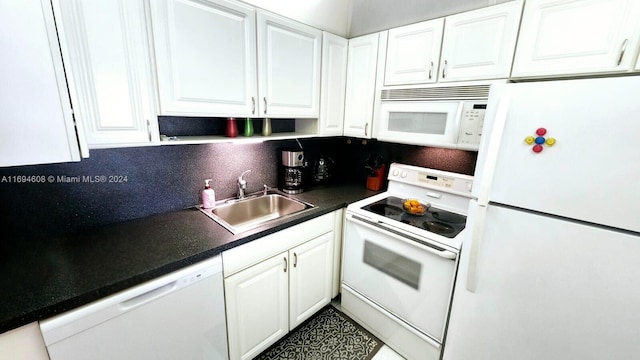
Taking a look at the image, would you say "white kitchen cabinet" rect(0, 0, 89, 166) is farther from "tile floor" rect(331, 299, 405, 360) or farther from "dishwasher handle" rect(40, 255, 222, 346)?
"tile floor" rect(331, 299, 405, 360)

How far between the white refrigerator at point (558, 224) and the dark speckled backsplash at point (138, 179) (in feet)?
2.55

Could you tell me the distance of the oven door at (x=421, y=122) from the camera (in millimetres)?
1571

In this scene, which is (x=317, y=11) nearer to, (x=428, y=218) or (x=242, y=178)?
(x=242, y=178)

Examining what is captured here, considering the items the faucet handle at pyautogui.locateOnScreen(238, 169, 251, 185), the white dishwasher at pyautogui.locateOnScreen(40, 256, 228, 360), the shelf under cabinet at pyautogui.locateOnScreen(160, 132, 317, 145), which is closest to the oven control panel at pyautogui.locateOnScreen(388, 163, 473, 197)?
the shelf under cabinet at pyautogui.locateOnScreen(160, 132, 317, 145)

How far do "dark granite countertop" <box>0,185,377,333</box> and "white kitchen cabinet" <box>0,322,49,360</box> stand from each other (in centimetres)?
5

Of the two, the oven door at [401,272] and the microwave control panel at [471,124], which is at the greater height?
the microwave control panel at [471,124]

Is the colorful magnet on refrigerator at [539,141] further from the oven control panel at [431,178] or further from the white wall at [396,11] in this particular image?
the white wall at [396,11]

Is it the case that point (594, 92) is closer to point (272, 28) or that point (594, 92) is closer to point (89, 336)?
point (272, 28)

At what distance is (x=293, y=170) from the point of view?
80.4 inches

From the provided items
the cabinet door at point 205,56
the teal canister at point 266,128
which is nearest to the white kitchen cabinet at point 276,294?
the teal canister at point 266,128

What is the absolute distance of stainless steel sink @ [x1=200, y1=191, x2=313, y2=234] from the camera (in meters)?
1.82

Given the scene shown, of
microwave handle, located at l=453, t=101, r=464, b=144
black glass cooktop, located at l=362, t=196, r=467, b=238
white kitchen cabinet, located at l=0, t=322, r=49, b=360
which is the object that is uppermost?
microwave handle, located at l=453, t=101, r=464, b=144

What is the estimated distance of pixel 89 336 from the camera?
3.12 ft

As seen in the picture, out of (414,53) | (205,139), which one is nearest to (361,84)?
(414,53)
